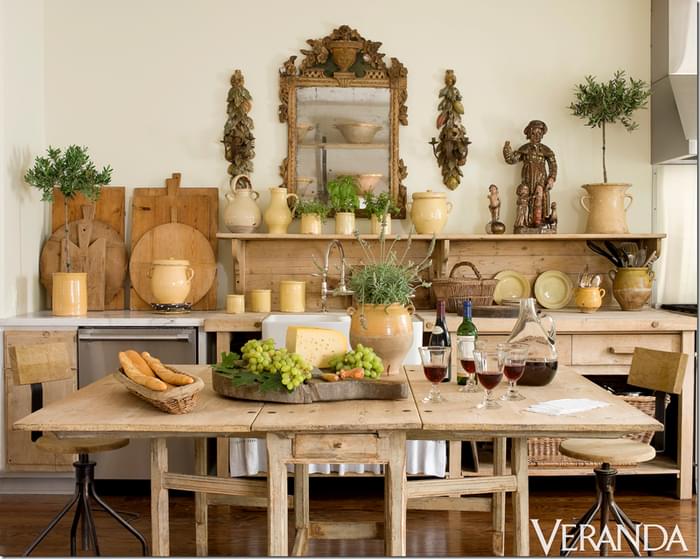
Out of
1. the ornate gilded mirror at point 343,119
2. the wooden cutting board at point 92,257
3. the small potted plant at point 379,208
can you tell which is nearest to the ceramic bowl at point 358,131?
the ornate gilded mirror at point 343,119

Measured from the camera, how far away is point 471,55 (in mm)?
4887

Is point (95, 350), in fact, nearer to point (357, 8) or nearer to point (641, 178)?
point (357, 8)

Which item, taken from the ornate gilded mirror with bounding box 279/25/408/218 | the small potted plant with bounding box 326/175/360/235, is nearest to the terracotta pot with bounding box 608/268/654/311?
the ornate gilded mirror with bounding box 279/25/408/218

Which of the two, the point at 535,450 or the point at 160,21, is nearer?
the point at 535,450

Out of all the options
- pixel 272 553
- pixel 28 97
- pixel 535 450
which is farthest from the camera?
pixel 28 97

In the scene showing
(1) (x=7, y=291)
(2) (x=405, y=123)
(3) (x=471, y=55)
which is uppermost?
(3) (x=471, y=55)

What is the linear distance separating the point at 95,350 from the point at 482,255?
2164 millimetres

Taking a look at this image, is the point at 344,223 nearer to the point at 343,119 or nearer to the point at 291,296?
the point at 291,296

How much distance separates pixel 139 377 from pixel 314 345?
0.58 metres

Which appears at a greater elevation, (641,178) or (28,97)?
(28,97)

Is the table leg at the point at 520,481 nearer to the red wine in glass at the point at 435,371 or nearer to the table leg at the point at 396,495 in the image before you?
the red wine in glass at the point at 435,371

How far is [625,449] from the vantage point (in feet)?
10.2

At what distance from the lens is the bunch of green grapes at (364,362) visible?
2.64 metres

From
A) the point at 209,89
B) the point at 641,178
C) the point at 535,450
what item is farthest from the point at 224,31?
the point at 535,450
